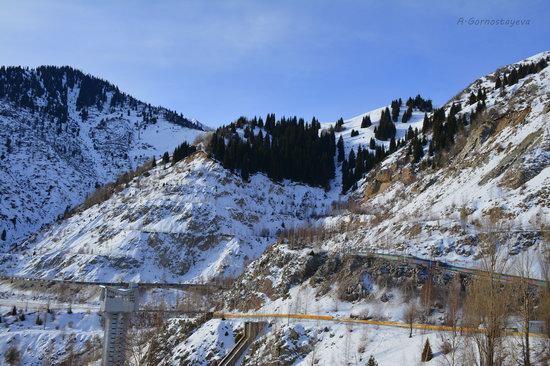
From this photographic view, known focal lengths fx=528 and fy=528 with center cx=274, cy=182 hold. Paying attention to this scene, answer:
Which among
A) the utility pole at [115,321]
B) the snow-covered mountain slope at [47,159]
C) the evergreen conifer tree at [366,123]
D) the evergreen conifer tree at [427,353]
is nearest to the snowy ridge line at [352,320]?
the evergreen conifer tree at [427,353]

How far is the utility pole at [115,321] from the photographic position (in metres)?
34.3

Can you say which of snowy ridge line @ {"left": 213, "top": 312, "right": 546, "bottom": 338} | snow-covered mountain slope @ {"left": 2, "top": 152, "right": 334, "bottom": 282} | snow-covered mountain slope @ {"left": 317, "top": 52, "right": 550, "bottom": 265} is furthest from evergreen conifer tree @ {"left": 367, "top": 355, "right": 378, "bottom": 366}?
snow-covered mountain slope @ {"left": 2, "top": 152, "right": 334, "bottom": 282}

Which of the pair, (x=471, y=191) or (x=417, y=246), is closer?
(x=417, y=246)

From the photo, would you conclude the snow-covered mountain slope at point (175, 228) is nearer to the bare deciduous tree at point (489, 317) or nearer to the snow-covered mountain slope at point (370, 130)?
the snow-covered mountain slope at point (370, 130)

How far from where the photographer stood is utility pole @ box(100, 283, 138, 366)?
113 feet

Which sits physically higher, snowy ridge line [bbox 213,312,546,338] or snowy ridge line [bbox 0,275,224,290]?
snowy ridge line [bbox 213,312,546,338]

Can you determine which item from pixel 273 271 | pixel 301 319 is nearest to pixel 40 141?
pixel 273 271

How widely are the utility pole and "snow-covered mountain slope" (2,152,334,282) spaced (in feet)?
111

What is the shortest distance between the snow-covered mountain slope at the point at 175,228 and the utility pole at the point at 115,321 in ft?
111

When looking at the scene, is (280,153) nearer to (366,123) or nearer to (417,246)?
(366,123)

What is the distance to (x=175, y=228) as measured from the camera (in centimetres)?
7838

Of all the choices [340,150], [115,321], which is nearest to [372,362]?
[115,321]

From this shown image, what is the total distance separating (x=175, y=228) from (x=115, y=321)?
4390 cm

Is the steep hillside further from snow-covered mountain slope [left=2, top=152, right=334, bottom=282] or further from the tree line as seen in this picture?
the tree line
